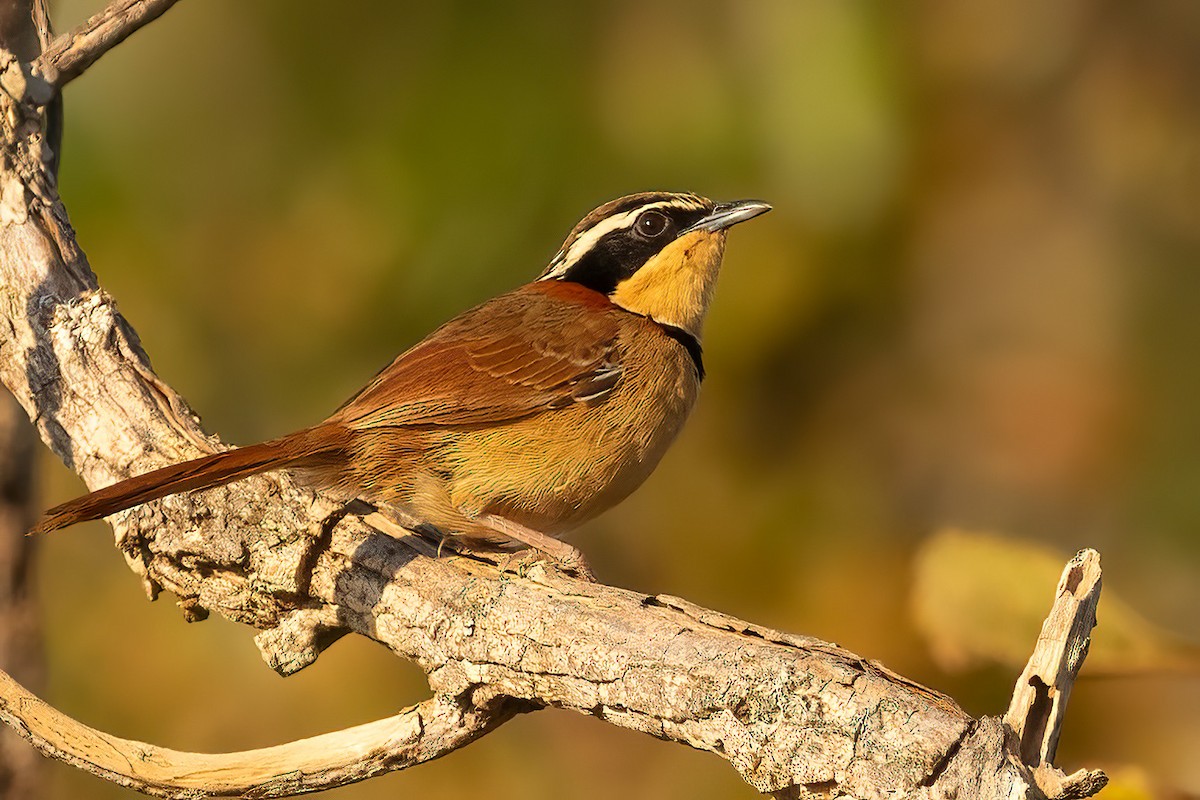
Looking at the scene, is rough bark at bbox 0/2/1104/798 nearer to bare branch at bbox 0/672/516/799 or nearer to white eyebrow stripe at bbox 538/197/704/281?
bare branch at bbox 0/672/516/799

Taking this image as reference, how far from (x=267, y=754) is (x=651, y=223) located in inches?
89.2

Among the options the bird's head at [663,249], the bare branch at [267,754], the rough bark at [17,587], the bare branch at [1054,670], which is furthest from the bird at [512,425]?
the bare branch at [1054,670]

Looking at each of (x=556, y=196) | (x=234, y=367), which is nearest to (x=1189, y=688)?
(x=556, y=196)

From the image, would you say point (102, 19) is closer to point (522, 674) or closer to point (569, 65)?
point (569, 65)

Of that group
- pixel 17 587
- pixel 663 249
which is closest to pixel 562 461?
pixel 663 249

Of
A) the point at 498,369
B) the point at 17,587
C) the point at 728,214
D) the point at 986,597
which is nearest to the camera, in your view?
the point at 986,597

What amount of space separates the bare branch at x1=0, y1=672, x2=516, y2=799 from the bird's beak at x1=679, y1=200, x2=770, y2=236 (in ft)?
6.49

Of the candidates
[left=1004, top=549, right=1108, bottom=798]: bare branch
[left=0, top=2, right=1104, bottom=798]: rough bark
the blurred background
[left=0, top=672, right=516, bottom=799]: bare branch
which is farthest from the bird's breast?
[left=1004, top=549, right=1108, bottom=798]: bare branch

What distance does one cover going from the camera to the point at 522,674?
3.12m

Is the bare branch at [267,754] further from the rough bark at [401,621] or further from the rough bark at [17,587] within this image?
the rough bark at [17,587]

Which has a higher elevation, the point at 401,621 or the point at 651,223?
the point at 651,223

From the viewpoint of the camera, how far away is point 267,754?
3.23 meters

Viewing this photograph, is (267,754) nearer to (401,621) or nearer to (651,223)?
(401,621)

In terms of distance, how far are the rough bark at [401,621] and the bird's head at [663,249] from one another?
1.38 m
